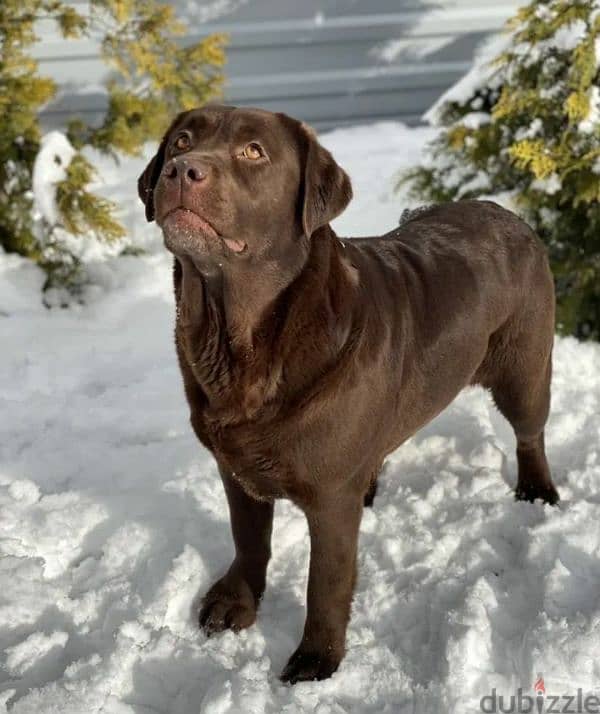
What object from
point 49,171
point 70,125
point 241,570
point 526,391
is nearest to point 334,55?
point 70,125

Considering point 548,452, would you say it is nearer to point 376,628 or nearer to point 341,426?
point 376,628

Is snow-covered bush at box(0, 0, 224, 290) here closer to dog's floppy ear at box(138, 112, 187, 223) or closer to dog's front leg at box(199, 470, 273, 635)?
dog's floppy ear at box(138, 112, 187, 223)

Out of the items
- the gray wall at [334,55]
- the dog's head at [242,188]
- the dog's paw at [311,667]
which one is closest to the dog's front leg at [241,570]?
the dog's paw at [311,667]

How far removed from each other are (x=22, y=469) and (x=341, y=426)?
168 centimetres

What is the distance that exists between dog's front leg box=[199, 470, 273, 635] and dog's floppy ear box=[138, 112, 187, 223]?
809mm

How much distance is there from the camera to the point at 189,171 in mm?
1687

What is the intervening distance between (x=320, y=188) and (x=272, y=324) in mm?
356

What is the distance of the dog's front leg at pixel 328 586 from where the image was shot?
2061 millimetres

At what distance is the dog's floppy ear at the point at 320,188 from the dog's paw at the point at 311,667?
3.91ft

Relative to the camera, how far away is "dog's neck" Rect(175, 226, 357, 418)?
75.1 inches

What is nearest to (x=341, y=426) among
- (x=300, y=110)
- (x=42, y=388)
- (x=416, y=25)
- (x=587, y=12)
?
(x=42, y=388)

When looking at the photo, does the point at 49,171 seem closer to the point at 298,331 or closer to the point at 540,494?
the point at 298,331

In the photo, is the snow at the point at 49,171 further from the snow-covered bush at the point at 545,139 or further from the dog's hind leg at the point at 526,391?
the dog's hind leg at the point at 526,391

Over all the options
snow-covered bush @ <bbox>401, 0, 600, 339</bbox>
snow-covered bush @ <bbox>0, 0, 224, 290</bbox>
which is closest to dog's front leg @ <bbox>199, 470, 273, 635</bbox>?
snow-covered bush @ <bbox>401, 0, 600, 339</bbox>
